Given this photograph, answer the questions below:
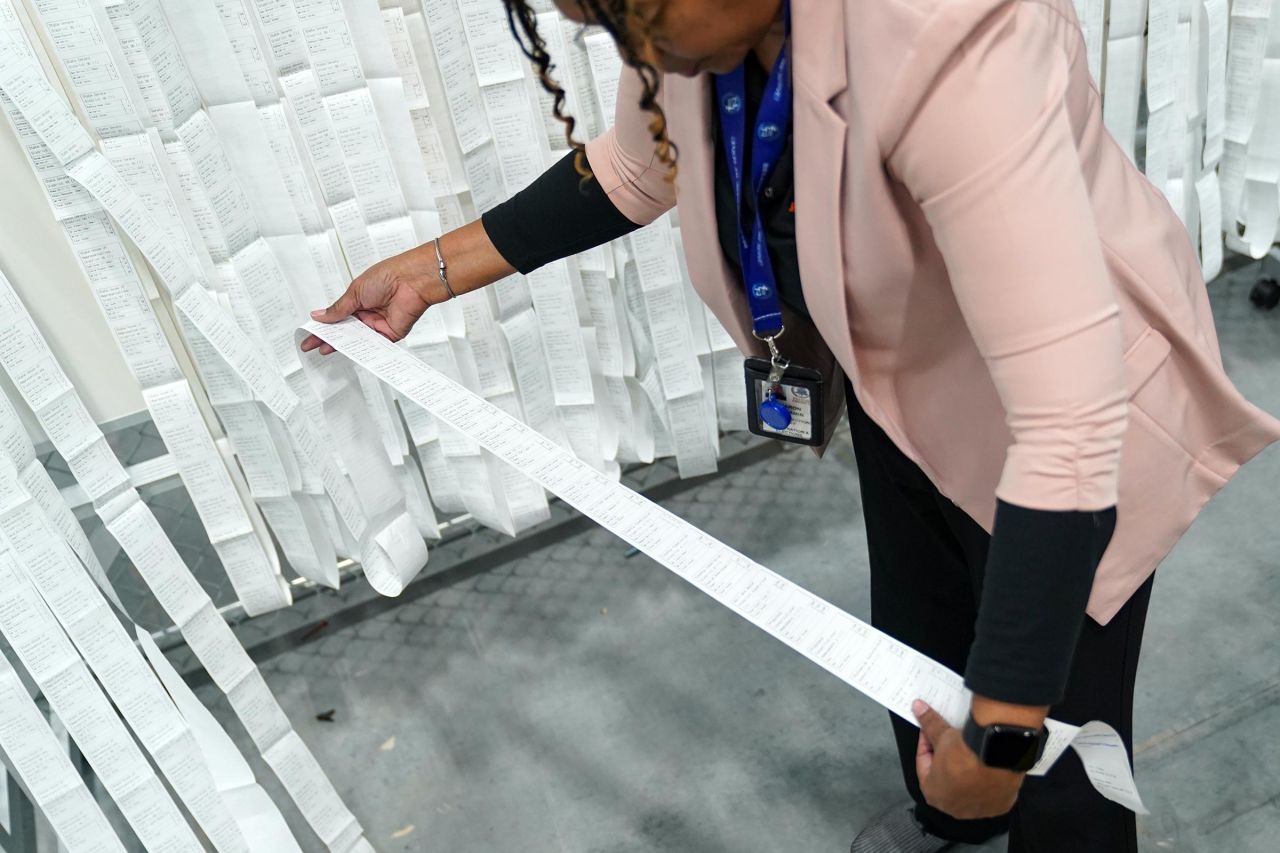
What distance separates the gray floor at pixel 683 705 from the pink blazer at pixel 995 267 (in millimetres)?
873

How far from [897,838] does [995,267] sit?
1236mm

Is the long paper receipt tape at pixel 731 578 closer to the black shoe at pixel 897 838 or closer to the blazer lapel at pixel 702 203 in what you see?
the blazer lapel at pixel 702 203

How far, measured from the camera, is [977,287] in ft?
2.81

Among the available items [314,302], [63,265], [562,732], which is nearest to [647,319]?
[314,302]

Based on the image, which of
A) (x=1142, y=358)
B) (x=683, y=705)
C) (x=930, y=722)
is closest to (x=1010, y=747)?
(x=930, y=722)

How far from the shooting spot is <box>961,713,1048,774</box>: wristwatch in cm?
95

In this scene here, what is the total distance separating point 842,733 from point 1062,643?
1104 millimetres

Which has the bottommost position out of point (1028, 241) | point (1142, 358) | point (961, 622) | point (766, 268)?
point (961, 622)

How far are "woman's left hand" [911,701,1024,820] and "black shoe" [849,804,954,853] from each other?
0.79 meters

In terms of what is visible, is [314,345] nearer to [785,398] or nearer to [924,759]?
[785,398]

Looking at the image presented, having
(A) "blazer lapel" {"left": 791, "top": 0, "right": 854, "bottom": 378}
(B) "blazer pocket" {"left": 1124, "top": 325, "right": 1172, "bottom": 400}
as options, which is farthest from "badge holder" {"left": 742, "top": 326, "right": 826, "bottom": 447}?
(B) "blazer pocket" {"left": 1124, "top": 325, "right": 1172, "bottom": 400}

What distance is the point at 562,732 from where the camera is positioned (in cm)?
206

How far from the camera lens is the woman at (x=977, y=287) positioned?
83 centimetres

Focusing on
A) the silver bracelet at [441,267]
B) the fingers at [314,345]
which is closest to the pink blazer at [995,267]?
the silver bracelet at [441,267]
